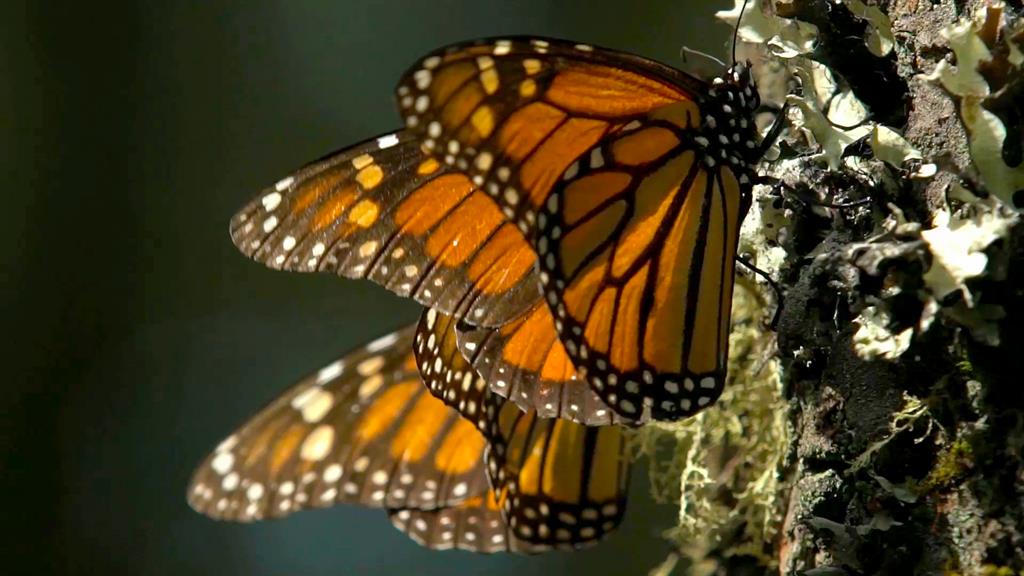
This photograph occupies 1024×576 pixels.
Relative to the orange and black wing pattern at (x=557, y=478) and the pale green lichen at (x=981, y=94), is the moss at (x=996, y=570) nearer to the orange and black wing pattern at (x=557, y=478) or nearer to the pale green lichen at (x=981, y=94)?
the pale green lichen at (x=981, y=94)

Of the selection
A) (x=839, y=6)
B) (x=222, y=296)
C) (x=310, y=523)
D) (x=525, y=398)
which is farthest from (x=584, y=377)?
(x=310, y=523)

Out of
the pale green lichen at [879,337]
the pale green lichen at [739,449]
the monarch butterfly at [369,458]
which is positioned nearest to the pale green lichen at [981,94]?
the pale green lichen at [879,337]

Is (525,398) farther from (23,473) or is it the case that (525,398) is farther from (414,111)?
(23,473)

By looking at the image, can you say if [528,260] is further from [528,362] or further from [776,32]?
[776,32]

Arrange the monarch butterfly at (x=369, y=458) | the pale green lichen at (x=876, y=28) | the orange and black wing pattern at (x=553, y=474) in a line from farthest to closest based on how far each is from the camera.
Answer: the monarch butterfly at (x=369, y=458) → the orange and black wing pattern at (x=553, y=474) → the pale green lichen at (x=876, y=28)

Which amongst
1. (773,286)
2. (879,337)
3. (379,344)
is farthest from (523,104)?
(379,344)
